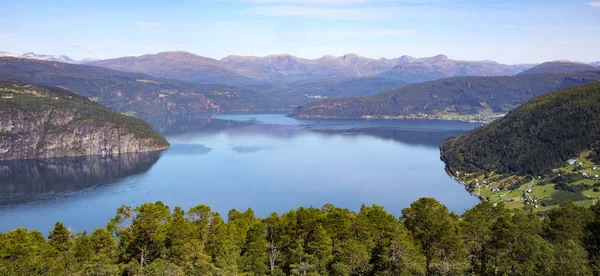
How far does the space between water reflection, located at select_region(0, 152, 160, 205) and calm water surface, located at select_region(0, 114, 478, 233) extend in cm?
22

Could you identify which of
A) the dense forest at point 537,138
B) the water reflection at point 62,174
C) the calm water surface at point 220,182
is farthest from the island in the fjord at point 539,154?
the water reflection at point 62,174

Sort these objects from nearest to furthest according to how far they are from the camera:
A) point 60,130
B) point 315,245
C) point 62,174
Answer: point 315,245 < point 62,174 < point 60,130

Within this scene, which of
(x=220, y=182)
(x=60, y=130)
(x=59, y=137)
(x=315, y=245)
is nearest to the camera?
(x=315, y=245)

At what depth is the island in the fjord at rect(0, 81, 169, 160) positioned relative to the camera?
535ft

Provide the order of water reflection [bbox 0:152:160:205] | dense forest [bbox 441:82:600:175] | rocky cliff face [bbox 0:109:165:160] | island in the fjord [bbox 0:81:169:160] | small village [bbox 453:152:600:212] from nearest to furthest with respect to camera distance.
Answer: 1. small village [bbox 453:152:600:212]
2. water reflection [bbox 0:152:160:205]
3. dense forest [bbox 441:82:600:175]
4. rocky cliff face [bbox 0:109:165:160]
5. island in the fjord [bbox 0:81:169:160]

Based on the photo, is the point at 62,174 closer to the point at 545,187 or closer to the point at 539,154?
the point at 545,187

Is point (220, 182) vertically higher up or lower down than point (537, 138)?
lower down

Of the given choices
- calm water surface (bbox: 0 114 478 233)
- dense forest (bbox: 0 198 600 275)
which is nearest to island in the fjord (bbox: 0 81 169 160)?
calm water surface (bbox: 0 114 478 233)

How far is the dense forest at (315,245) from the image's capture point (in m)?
32.3

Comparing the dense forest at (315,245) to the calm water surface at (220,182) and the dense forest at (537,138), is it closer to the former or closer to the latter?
the calm water surface at (220,182)

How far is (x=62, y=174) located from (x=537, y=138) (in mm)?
131831

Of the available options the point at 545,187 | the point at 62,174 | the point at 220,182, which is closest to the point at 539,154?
the point at 545,187

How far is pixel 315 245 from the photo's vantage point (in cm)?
3578

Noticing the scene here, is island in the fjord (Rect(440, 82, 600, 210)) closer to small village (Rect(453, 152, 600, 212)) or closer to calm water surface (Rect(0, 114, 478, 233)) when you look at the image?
small village (Rect(453, 152, 600, 212))
